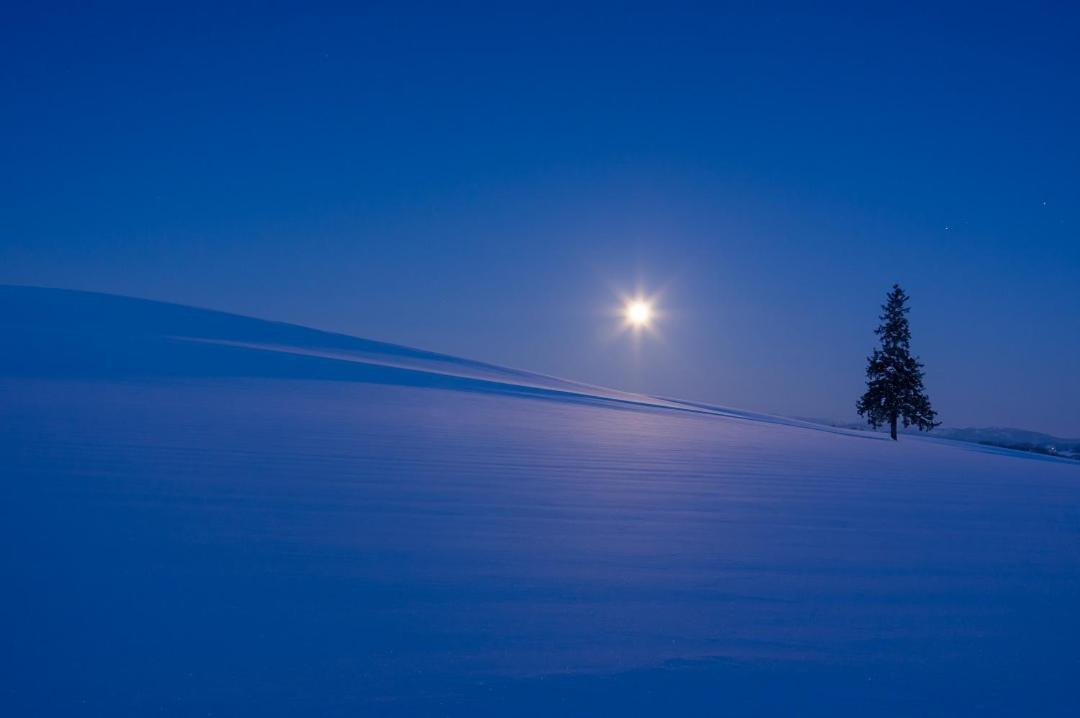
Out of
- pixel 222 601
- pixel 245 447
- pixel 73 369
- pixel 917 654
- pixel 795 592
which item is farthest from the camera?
pixel 73 369

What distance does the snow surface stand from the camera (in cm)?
Answer: 180

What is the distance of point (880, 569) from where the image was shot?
287cm

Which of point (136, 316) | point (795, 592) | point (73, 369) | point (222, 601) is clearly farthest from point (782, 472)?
point (136, 316)

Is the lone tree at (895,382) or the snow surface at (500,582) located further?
the lone tree at (895,382)

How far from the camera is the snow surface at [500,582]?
180 centimetres

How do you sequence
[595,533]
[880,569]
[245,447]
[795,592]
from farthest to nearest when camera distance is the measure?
[245,447], [595,533], [880,569], [795,592]

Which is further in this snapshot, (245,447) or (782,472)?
(782,472)

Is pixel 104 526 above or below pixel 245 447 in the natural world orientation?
below

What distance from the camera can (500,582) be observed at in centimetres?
248

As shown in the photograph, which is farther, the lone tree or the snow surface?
the lone tree

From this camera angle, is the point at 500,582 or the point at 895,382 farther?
the point at 895,382

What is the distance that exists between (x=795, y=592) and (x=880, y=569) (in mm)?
634

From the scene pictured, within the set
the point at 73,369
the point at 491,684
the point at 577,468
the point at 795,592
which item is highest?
the point at 73,369

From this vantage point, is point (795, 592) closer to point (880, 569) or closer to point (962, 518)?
point (880, 569)
